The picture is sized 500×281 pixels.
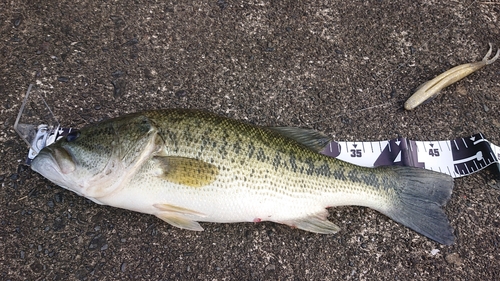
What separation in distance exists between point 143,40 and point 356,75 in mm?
1842

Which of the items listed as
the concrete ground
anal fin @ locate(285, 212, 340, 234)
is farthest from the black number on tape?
anal fin @ locate(285, 212, 340, 234)

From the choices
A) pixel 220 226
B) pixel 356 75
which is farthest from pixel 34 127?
pixel 356 75

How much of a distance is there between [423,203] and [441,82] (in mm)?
1177

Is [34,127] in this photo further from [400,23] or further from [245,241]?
[400,23]

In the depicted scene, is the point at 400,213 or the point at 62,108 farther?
the point at 62,108

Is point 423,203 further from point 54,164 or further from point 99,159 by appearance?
point 54,164

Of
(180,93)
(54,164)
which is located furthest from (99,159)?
(180,93)

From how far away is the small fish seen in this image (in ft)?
10.6

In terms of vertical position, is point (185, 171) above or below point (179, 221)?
above

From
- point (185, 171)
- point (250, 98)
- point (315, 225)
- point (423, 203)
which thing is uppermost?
point (185, 171)

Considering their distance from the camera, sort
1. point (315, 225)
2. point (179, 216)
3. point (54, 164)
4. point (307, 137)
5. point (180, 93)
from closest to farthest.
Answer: point (54, 164) < point (179, 216) < point (315, 225) < point (307, 137) < point (180, 93)

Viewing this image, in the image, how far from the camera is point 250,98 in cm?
322

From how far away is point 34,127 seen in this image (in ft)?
9.34

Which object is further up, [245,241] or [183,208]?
[183,208]
